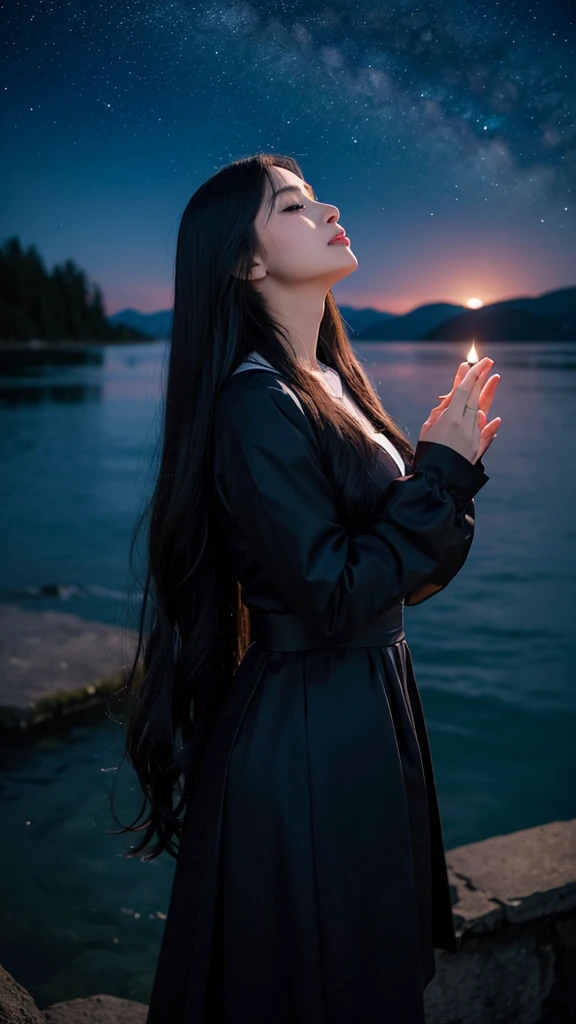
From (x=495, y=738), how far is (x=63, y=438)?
12928 mm

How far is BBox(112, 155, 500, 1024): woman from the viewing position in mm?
1336

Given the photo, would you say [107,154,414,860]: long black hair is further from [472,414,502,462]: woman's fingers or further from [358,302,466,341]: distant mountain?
[358,302,466,341]: distant mountain

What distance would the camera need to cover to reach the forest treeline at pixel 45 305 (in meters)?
10.7

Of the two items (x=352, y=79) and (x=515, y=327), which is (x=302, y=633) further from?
(x=515, y=327)

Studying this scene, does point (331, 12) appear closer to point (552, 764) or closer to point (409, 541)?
point (409, 541)

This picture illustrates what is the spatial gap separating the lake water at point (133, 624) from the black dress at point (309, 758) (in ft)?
1.26

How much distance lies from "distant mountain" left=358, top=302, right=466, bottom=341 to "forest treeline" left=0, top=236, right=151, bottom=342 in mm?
7113

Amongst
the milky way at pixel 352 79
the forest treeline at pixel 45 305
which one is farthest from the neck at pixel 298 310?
the forest treeline at pixel 45 305

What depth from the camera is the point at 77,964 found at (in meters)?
2.77

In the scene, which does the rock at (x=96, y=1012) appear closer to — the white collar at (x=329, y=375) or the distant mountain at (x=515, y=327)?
the white collar at (x=329, y=375)

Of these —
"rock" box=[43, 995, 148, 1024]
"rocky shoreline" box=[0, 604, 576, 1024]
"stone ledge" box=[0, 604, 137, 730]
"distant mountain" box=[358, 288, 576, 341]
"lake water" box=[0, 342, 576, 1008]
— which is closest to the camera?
"rock" box=[43, 995, 148, 1024]

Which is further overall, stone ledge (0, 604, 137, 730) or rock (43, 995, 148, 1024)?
stone ledge (0, 604, 137, 730)

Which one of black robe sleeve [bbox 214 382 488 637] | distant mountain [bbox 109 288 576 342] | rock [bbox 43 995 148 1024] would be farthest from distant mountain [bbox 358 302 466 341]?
rock [bbox 43 995 148 1024]

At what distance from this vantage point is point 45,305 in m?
11.4
